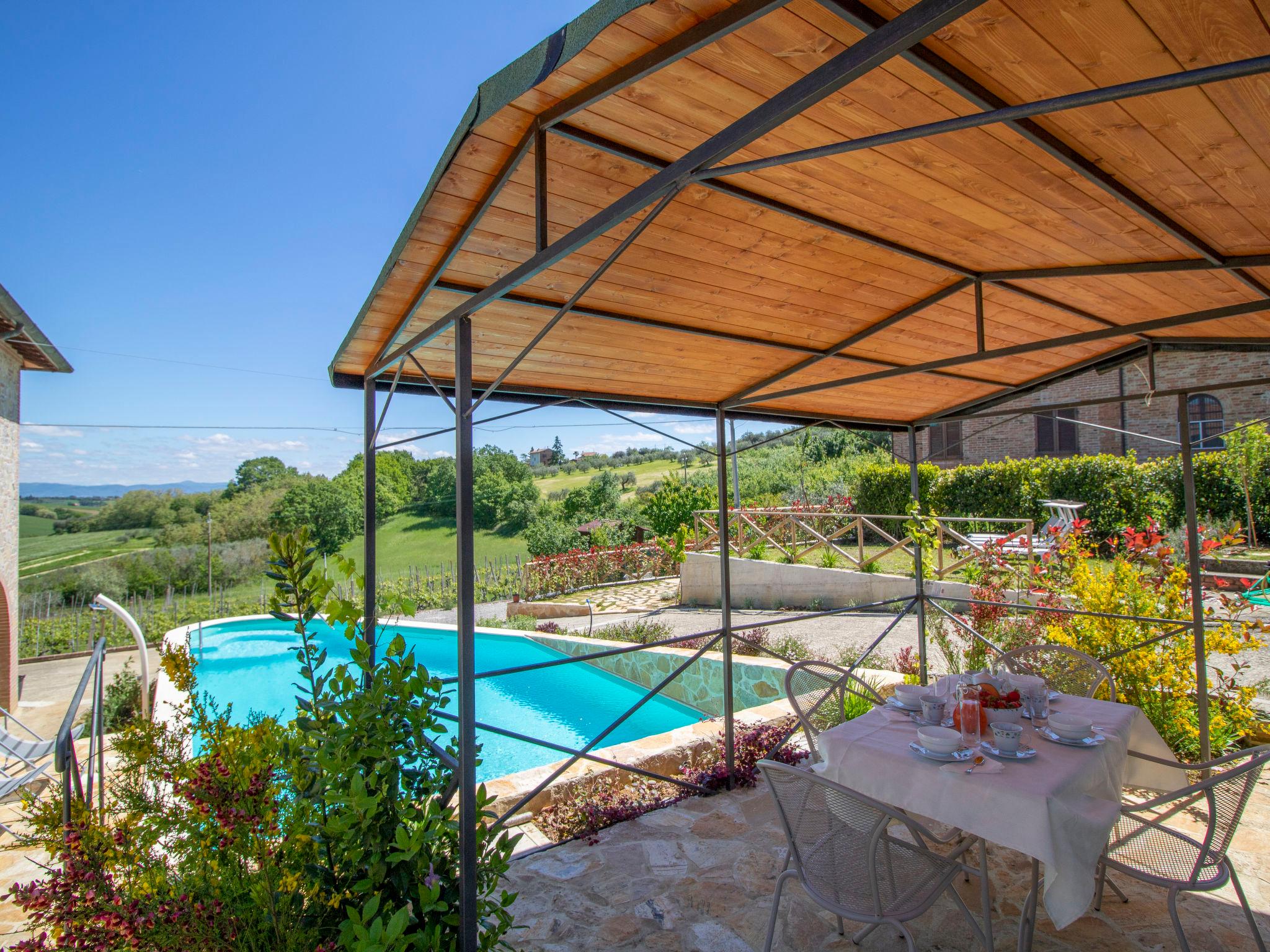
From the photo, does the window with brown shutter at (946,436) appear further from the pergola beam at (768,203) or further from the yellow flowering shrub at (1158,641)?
the pergola beam at (768,203)

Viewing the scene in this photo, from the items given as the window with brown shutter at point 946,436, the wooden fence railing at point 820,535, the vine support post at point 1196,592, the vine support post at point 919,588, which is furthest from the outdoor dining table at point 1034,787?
the window with brown shutter at point 946,436

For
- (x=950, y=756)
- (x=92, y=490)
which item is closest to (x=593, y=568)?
(x=950, y=756)

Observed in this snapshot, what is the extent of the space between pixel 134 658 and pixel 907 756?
11087 mm

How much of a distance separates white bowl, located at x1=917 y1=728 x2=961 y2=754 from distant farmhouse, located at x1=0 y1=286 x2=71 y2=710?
8.68 meters

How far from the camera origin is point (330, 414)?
1535 inches

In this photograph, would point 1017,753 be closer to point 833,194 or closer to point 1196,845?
point 1196,845

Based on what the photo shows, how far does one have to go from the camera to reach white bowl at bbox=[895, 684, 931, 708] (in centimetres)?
293

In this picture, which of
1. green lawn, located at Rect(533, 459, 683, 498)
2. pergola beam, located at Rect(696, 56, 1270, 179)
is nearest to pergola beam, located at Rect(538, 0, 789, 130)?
pergola beam, located at Rect(696, 56, 1270, 179)

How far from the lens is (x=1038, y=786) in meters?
2.12

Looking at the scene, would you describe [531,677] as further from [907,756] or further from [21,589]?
[21,589]

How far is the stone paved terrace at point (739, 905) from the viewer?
252 cm

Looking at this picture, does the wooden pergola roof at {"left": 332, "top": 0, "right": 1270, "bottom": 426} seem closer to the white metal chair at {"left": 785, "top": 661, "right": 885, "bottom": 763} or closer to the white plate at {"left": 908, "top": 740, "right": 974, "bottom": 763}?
the white metal chair at {"left": 785, "top": 661, "right": 885, "bottom": 763}

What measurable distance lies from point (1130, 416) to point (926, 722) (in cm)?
1599

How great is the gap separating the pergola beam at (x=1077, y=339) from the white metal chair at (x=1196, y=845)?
156 cm
